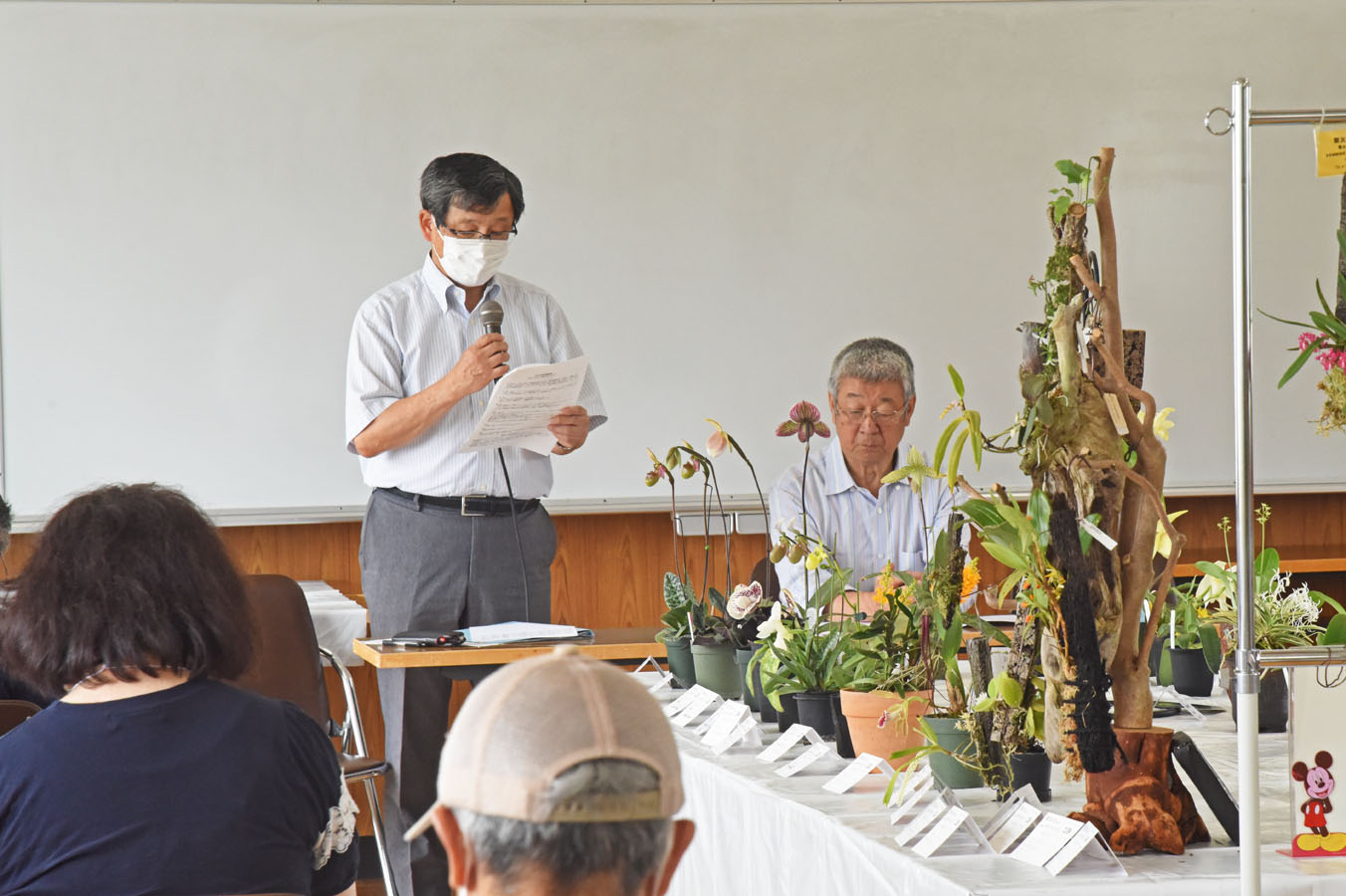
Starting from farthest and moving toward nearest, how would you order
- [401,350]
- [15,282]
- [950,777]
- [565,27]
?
1. [565,27]
2. [15,282]
3. [401,350]
4. [950,777]

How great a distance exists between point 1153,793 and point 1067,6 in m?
4.01

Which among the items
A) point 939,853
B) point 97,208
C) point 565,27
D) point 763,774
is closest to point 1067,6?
point 565,27

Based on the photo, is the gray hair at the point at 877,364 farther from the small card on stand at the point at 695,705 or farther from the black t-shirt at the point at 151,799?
the black t-shirt at the point at 151,799

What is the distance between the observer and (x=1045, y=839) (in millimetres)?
1381

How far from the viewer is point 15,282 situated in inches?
169

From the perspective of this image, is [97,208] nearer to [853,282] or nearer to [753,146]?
[753,146]

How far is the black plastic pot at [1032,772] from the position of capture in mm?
1597

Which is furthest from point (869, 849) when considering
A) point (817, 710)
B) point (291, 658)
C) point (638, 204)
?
point (638, 204)

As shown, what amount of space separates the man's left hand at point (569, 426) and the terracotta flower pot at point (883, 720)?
147cm

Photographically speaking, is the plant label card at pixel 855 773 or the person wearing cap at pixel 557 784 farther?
the plant label card at pixel 855 773

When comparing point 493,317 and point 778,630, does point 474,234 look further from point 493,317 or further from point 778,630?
point 778,630

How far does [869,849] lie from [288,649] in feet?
6.96

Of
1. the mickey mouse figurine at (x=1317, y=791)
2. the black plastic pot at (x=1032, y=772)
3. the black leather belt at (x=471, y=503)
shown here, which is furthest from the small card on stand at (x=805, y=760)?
the black leather belt at (x=471, y=503)

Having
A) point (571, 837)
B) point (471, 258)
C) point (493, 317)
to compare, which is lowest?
point (571, 837)
